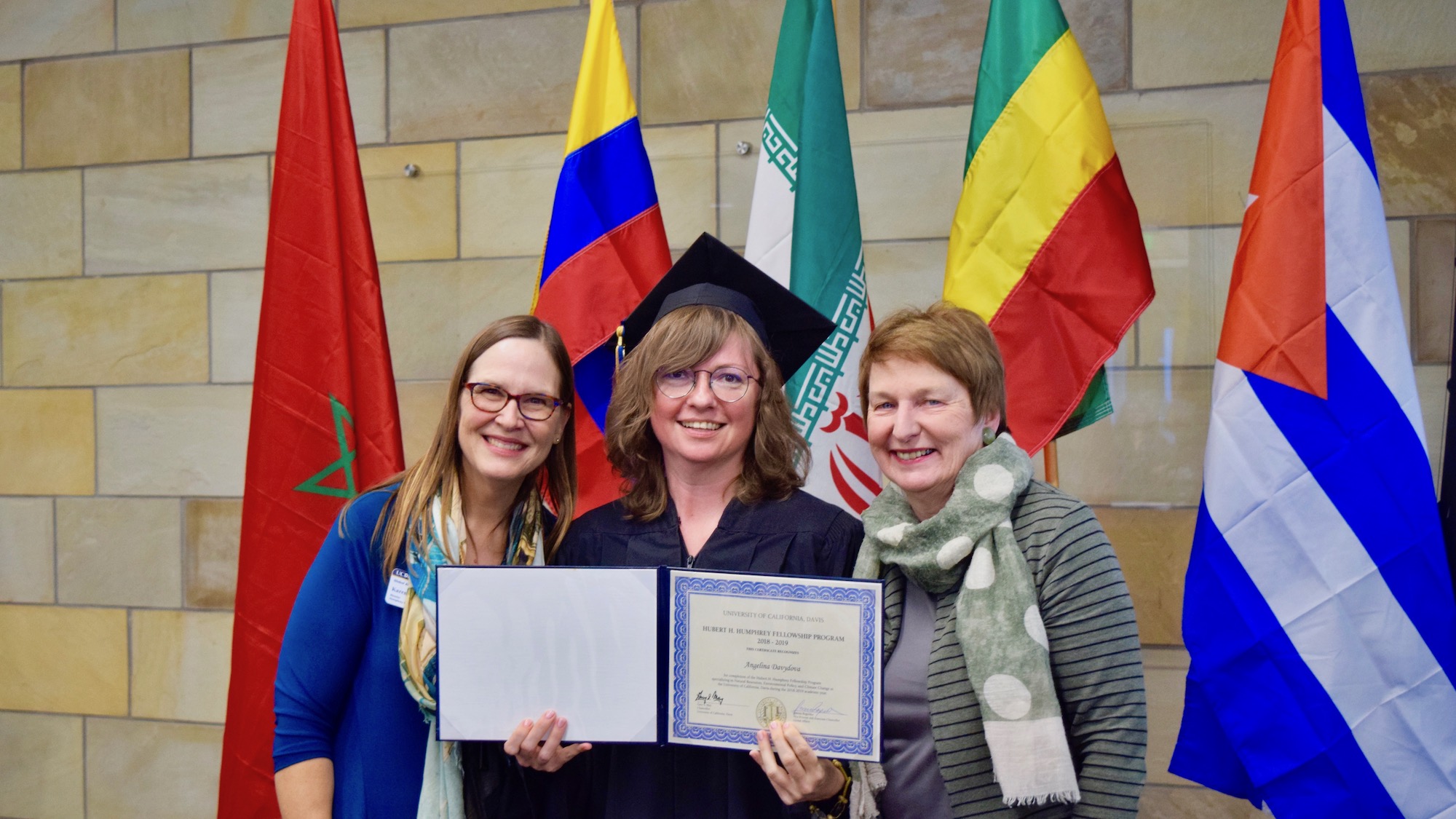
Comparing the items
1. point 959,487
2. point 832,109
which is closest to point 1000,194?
point 832,109

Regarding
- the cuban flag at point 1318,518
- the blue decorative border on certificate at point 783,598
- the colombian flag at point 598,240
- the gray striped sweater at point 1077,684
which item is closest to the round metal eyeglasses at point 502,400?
the blue decorative border on certificate at point 783,598

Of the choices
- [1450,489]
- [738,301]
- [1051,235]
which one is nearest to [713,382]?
[738,301]

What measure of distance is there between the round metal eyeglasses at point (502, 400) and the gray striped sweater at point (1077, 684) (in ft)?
2.91

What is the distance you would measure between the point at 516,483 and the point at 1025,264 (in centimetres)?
153

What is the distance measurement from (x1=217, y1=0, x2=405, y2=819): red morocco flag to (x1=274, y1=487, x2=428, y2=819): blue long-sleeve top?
108 cm

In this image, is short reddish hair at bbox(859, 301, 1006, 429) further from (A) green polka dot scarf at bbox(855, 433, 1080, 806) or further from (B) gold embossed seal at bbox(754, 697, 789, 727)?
(B) gold embossed seal at bbox(754, 697, 789, 727)

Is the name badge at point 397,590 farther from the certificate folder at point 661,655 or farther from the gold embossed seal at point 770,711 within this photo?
the gold embossed seal at point 770,711

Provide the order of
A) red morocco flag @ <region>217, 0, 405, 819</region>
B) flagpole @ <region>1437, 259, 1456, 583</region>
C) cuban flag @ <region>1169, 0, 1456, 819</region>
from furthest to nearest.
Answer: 1. red morocco flag @ <region>217, 0, 405, 819</region>
2. flagpole @ <region>1437, 259, 1456, 583</region>
3. cuban flag @ <region>1169, 0, 1456, 819</region>

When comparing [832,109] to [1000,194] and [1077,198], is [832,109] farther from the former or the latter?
[1077,198]

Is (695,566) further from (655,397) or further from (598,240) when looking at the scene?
(598,240)

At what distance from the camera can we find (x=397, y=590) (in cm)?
194

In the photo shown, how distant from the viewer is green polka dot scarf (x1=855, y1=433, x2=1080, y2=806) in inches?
67.5

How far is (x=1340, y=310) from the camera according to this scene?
2.44 metres
